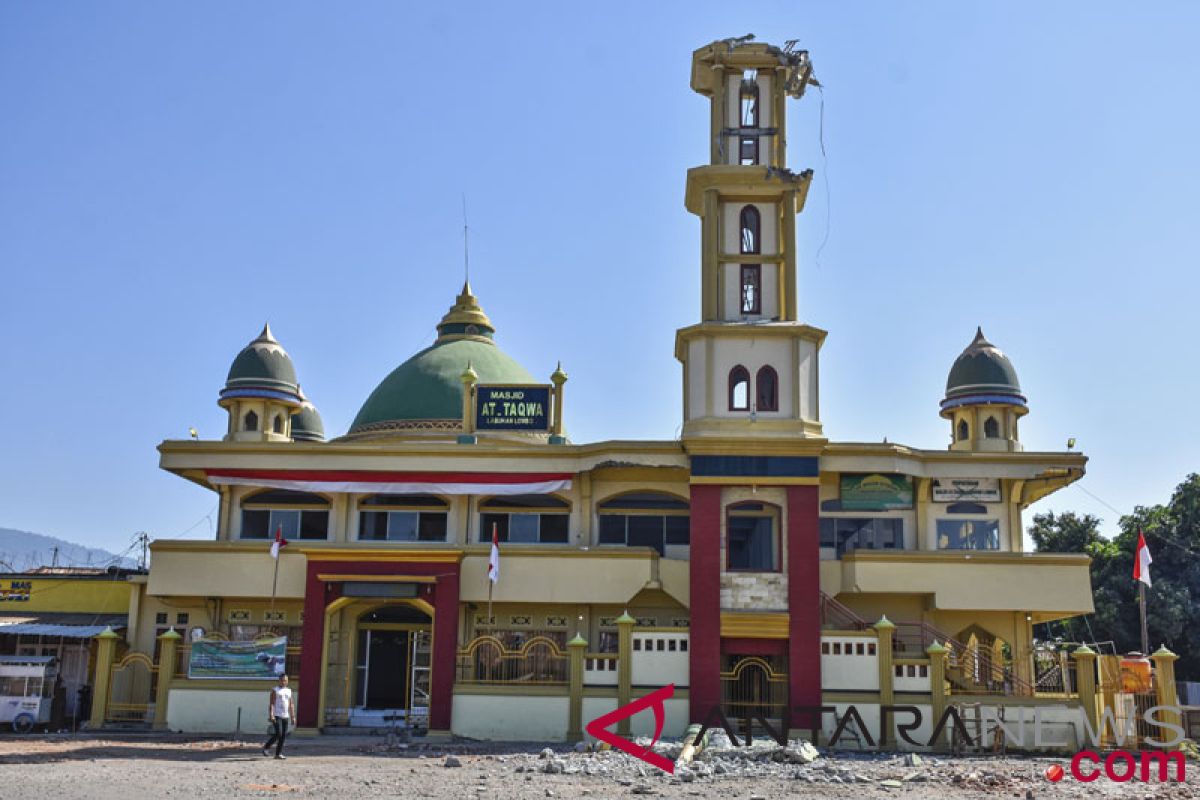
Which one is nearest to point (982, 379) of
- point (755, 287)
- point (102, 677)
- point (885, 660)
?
point (755, 287)

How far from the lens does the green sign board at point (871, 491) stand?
34.4 meters

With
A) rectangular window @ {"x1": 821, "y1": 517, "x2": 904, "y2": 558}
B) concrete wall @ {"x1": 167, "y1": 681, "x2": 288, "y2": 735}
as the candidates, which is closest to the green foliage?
rectangular window @ {"x1": 821, "y1": 517, "x2": 904, "y2": 558}

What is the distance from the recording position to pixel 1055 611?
110 ft

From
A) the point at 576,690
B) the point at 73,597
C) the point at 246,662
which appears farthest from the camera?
the point at 73,597

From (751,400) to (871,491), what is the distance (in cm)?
531

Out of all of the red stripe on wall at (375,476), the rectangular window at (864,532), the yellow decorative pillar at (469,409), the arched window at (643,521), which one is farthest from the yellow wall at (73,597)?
the rectangular window at (864,532)

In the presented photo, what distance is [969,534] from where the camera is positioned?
3581cm

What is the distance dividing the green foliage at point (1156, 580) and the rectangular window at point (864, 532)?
16.7m

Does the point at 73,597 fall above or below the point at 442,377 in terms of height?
below

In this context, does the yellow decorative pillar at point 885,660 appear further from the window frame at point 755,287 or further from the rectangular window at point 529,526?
the rectangular window at point 529,526

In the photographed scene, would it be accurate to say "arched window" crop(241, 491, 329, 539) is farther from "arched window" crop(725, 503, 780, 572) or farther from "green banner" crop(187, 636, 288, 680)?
"arched window" crop(725, 503, 780, 572)

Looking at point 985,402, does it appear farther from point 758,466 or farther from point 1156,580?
point 1156,580

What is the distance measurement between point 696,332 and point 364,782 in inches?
587

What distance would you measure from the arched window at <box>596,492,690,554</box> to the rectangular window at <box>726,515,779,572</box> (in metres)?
1.47
